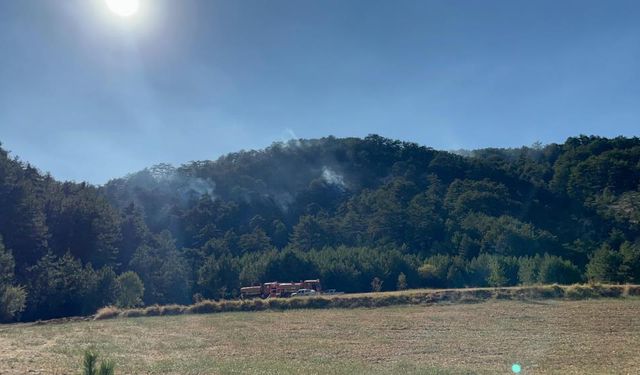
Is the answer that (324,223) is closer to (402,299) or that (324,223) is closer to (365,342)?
(402,299)

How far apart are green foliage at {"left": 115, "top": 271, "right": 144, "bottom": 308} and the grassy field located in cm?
2159

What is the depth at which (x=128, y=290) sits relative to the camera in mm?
63031

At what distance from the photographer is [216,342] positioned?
27219 mm

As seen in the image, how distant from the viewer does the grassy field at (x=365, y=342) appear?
19250 millimetres

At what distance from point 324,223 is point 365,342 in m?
86.7

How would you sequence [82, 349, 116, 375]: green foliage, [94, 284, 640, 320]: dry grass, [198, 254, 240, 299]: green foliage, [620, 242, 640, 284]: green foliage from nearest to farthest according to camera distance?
[82, 349, 116, 375]: green foliage → [94, 284, 640, 320]: dry grass → [620, 242, 640, 284]: green foliage → [198, 254, 240, 299]: green foliage

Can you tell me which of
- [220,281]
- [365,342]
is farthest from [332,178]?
[365,342]

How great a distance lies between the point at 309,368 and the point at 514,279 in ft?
194

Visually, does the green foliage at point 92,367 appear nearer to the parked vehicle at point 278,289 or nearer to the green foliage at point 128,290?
the parked vehicle at point 278,289

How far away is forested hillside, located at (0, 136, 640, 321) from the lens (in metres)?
62.9

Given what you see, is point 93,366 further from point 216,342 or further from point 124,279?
point 124,279

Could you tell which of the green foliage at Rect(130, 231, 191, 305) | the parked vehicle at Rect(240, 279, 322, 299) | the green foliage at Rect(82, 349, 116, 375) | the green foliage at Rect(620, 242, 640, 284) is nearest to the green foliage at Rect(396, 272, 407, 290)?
the parked vehicle at Rect(240, 279, 322, 299)

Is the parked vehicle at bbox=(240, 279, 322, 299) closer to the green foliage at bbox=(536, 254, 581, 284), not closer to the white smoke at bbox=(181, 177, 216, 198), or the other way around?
the green foliage at bbox=(536, 254, 581, 284)

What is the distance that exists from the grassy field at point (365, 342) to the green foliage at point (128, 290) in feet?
70.8
